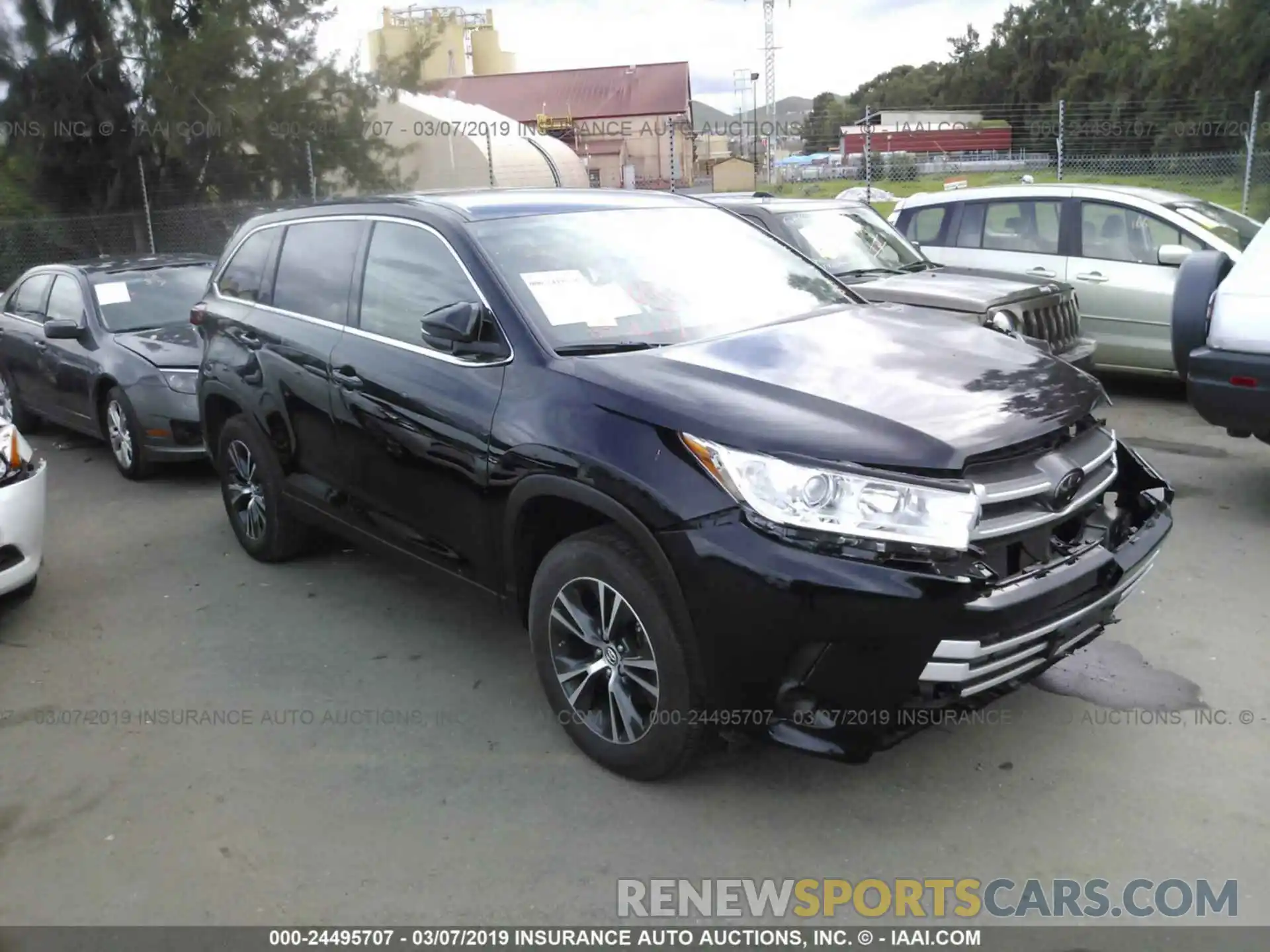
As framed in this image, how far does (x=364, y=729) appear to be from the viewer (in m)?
4.02

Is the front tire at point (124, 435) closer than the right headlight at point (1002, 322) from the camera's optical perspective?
No

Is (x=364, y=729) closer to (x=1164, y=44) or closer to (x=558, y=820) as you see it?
(x=558, y=820)

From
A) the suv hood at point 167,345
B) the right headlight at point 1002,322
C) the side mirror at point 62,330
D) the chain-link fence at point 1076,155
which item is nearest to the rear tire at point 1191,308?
the right headlight at point 1002,322

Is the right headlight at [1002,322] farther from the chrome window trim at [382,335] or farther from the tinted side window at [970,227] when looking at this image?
the chrome window trim at [382,335]

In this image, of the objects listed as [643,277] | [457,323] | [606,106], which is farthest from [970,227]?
[606,106]

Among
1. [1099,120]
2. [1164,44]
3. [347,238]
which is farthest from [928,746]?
[1164,44]

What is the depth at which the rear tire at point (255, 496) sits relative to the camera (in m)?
5.34

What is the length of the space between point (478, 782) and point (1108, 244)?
7.38 m

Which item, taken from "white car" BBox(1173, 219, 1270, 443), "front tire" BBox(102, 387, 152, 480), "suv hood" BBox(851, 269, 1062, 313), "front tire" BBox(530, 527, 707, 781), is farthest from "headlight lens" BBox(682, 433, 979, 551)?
"front tire" BBox(102, 387, 152, 480)

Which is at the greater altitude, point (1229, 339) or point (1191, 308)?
point (1191, 308)

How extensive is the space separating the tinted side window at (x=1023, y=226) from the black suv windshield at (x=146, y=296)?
658 centimetres

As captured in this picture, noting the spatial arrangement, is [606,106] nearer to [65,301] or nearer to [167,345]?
[65,301]

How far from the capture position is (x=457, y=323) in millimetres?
3713

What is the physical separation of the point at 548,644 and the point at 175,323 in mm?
5593
